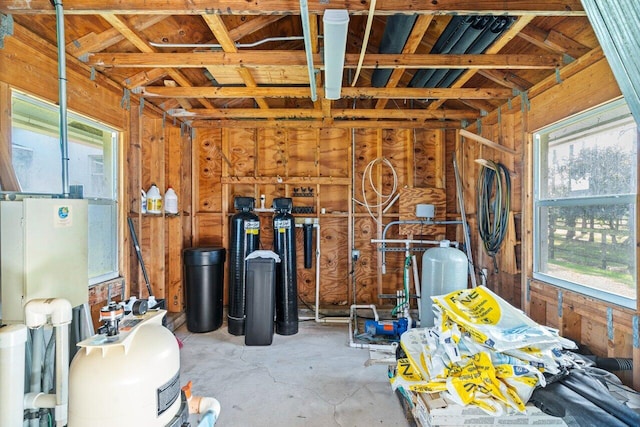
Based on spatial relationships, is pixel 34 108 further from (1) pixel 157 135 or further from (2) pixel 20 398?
(2) pixel 20 398

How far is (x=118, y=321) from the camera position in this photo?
1.07m

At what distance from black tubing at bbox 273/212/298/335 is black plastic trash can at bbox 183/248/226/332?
0.72 m

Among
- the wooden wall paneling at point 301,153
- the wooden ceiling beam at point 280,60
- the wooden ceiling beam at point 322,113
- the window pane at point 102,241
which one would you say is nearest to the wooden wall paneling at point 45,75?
the wooden ceiling beam at point 280,60

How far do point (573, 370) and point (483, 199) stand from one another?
2042mm

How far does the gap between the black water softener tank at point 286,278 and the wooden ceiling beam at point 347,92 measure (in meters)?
1.40

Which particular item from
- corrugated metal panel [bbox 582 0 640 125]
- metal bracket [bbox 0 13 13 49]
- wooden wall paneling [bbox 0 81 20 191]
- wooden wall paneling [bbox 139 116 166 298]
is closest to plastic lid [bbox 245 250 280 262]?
wooden wall paneling [bbox 139 116 166 298]

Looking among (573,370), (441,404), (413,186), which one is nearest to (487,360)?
(441,404)

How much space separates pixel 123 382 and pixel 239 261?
281 centimetres

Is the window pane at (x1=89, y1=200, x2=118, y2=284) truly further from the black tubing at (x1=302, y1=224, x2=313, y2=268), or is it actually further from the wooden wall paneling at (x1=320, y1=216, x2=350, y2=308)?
the wooden wall paneling at (x1=320, y1=216, x2=350, y2=308)

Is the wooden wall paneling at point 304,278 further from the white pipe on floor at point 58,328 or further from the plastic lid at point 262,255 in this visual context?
the white pipe on floor at point 58,328

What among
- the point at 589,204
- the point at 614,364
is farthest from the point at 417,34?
the point at 614,364

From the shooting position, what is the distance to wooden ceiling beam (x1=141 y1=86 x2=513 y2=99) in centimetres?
300

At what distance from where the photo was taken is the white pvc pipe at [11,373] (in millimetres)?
1074

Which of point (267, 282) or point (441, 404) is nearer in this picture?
point (441, 404)
